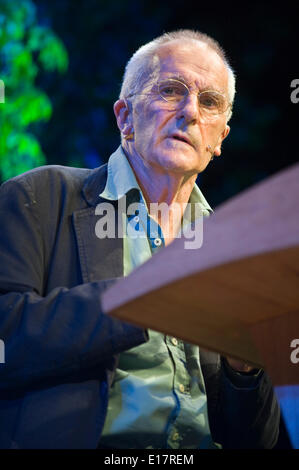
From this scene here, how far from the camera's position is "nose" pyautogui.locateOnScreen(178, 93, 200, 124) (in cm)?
196

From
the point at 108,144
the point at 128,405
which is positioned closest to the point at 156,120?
the point at 128,405

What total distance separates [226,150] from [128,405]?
137 inches

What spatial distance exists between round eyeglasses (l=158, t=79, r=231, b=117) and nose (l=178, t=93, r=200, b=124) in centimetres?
1

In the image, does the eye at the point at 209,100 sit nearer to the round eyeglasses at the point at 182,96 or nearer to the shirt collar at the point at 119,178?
the round eyeglasses at the point at 182,96

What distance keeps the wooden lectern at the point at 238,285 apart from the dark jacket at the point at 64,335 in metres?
0.31

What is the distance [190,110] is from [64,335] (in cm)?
89

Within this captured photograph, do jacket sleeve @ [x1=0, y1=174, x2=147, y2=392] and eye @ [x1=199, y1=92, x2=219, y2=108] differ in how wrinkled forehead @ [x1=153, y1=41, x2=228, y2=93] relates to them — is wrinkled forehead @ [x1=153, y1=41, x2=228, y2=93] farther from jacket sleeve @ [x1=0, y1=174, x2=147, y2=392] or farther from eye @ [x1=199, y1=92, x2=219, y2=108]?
jacket sleeve @ [x1=0, y1=174, x2=147, y2=392]

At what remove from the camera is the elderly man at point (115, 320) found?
1.42 m

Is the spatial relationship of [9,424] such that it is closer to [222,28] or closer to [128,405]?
[128,405]

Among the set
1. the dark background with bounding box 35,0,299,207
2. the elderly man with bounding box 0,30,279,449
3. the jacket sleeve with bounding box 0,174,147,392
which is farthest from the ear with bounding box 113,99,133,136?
the dark background with bounding box 35,0,299,207

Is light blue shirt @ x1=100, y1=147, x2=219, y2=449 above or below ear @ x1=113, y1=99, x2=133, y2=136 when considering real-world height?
below

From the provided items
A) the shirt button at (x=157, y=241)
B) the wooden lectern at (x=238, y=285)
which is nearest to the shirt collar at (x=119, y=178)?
the shirt button at (x=157, y=241)

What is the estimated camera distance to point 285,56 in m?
4.74

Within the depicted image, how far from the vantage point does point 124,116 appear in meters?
2.19
